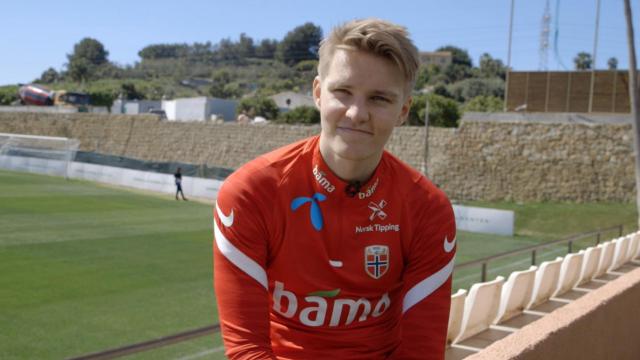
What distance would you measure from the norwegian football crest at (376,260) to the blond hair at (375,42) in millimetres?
508

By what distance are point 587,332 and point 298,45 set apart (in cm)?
14476

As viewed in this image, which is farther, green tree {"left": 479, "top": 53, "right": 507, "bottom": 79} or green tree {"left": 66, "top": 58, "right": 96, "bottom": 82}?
green tree {"left": 66, "top": 58, "right": 96, "bottom": 82}

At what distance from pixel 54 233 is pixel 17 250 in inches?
103

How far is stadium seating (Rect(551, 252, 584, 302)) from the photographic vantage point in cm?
700

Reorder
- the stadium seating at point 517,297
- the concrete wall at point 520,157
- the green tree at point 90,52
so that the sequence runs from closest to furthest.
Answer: the stadium seating at point 517,297 → the concrete wall at point 520,157 → the green tree at point 90,52

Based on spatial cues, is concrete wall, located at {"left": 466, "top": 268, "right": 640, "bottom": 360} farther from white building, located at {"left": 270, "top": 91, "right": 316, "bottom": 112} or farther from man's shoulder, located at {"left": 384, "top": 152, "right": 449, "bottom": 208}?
white building, located at {"left": 270, "top": 91, "right": 316, "bottom": 112}

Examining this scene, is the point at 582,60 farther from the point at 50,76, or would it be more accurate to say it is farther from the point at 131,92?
the point at 50,76

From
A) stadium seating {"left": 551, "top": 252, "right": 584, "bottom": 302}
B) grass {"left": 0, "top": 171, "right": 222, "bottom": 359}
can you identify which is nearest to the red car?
grass {"left": 0, "top": 171, "right": 222, "bottom": 359}

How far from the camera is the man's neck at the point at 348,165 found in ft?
6.79

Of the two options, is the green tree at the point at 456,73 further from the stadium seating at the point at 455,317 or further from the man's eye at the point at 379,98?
the man's eye at the point at 379,98

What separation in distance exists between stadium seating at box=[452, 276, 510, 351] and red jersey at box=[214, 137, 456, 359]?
9.19 ft

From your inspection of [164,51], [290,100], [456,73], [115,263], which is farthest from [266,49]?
[115,263]

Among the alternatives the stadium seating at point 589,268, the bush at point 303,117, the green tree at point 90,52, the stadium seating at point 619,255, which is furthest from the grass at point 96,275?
the green tree at point 90,52

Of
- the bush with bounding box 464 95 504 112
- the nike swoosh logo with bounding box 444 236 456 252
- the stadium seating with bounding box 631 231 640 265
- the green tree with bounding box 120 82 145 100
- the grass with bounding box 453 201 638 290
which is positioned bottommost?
the grass with bounding box 453 201 638 290
